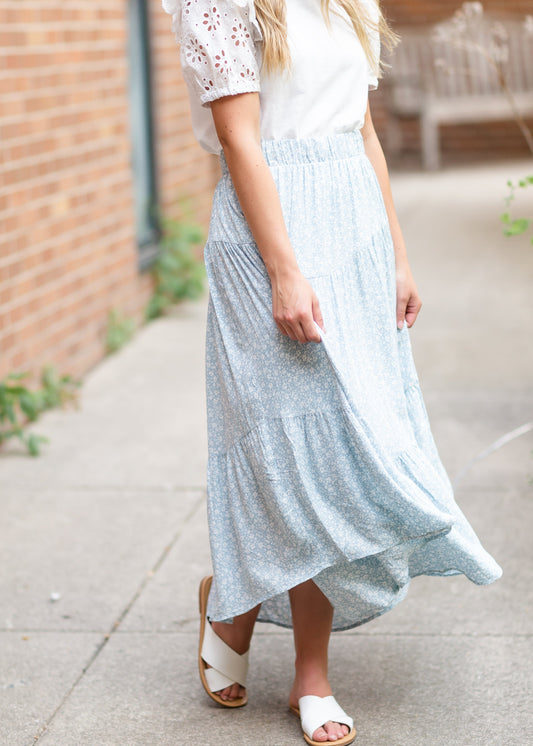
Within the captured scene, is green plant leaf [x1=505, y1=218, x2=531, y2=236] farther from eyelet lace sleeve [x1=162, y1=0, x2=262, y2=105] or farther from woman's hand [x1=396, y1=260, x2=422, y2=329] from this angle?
eyelet lace sleeve [x1=162, y1=0, x2=262, y2=105]

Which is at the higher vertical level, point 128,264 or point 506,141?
point 128,264

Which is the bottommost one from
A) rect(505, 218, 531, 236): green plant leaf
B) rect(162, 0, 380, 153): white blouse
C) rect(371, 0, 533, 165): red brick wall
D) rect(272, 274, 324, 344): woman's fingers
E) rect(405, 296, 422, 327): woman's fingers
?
rect(371, 0, 533, 165): red brick wall

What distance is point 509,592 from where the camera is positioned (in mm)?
3119

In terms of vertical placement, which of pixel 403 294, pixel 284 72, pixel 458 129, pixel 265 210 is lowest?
pixel 458 129

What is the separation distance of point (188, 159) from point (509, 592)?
191 inches

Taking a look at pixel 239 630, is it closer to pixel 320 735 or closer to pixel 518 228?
pixel 320 735

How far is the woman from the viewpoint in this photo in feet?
7.21

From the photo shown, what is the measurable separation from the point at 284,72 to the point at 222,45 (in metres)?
0.14

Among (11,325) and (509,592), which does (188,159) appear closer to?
(11,325)

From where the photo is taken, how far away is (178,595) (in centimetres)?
319

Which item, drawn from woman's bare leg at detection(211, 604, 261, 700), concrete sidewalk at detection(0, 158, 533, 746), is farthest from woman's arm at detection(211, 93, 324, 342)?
concrete sidewalk at detection(0, 158, 533, 746)

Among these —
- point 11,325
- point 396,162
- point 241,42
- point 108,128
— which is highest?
point 241,42

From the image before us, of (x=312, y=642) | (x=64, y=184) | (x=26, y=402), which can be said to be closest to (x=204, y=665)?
(x=312, y=642)

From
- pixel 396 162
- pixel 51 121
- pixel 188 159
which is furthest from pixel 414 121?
pixel 51 121
